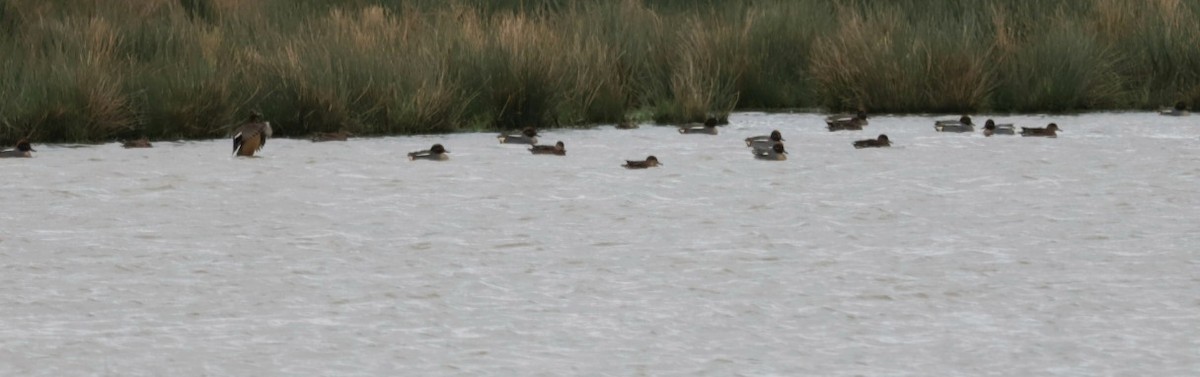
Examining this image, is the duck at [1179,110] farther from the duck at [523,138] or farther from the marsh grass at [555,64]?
the duck at [523,138]

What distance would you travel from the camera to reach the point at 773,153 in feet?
33.8

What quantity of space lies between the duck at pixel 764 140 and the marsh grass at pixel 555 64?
163 centimetres

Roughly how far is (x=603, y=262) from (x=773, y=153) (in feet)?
11.7

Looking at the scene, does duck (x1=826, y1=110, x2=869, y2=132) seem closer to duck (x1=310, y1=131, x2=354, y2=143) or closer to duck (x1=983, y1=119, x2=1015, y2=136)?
duck (x1=983, y1=119, x2=1015, y2=136)

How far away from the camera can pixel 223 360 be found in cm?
511

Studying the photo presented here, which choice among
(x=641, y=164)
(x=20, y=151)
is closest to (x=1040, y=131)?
(x=641, y=164)

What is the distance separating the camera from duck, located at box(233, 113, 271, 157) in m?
10.2

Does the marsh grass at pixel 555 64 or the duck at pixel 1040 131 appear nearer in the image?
the duck at pixel 1040 131

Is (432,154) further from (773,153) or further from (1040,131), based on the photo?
(1040,131)

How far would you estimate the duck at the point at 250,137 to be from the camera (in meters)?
10.2

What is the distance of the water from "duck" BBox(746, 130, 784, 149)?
0.13m

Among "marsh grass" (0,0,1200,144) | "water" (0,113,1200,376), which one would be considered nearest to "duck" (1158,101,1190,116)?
"marsh grass" (0,0,1200,144)

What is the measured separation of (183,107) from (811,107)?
470 cm

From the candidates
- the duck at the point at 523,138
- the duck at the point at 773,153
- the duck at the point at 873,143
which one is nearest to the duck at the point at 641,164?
the duck at the point at 773,153
